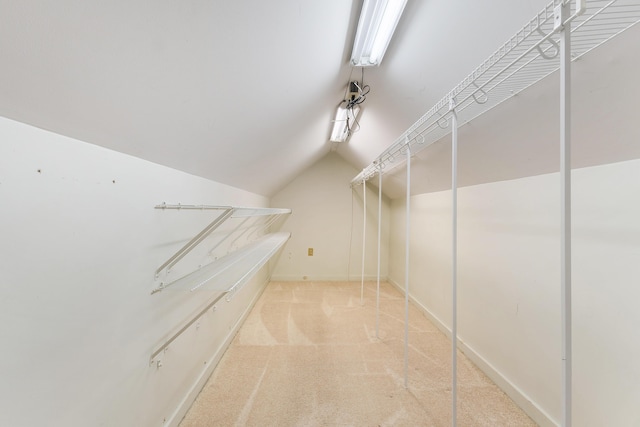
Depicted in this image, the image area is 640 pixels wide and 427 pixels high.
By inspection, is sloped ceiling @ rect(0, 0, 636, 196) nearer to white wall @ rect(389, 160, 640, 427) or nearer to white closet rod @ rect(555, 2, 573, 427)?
white closet rod @ rect(555, 2, 573, 427)

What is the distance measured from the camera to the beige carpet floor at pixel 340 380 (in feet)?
3.90

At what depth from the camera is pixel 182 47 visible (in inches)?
23.7

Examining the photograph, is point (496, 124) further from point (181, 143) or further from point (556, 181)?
point (181, 143)

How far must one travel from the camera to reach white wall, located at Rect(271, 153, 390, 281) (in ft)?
11.5

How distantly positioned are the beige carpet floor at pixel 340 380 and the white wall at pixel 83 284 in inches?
15.8

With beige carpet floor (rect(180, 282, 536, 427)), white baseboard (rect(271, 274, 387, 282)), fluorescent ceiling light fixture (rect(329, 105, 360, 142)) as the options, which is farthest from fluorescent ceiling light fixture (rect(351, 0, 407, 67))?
white baseboard (rect(271, 274, 387, 282))

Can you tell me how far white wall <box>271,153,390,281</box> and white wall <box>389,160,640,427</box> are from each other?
171cm

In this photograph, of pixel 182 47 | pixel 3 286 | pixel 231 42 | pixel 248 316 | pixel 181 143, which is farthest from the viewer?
pixel 248 316

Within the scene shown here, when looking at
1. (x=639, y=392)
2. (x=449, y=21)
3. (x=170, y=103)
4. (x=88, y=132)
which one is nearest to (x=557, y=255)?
(x=639, y=392)

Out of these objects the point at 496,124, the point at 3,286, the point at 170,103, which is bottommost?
the point at 3,286

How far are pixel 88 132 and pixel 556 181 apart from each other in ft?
6.20

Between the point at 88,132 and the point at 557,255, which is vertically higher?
the point at 88,132

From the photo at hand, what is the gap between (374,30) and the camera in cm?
104

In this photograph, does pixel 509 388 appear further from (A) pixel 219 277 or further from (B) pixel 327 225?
(B) pixel 327 225
